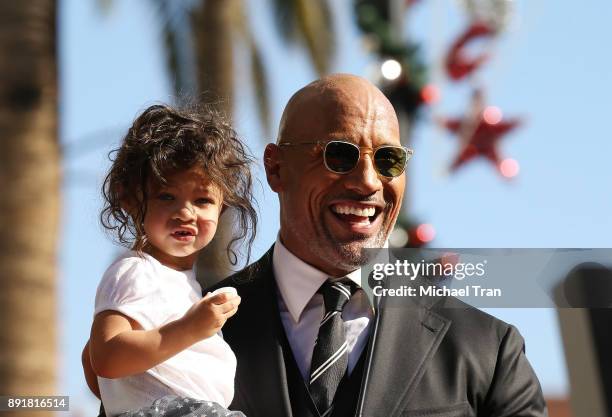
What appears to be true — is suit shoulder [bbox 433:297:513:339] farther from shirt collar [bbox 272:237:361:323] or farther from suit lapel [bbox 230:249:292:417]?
suit lapel [bbox 230:249:292:417]

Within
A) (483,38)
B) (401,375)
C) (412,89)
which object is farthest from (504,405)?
(483,38)

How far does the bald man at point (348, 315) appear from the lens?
10.4 ft

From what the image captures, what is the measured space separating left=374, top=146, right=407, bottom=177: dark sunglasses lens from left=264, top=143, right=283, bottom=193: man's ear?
0.37 m

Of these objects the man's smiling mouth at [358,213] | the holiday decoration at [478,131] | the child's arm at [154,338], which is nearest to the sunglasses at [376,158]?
the man's smiling mouth at [358,213]

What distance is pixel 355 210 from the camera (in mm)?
3344

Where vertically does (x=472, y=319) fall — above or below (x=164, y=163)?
below

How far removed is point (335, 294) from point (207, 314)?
0.72 metres

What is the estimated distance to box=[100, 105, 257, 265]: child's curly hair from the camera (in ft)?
9.82

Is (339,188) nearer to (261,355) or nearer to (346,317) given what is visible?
(346,317)

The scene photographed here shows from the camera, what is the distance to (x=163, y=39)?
27.9ft

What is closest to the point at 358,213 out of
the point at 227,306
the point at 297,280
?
the point at 297,280

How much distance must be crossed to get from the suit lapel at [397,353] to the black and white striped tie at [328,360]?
0.26 ft

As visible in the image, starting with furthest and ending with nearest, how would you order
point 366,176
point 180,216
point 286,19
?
point 286,19 → point 366,176 → point 180,216

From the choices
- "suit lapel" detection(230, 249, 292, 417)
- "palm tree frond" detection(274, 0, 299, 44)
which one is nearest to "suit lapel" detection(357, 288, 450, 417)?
"suit lapel" detection(230, 249, 292, 417)
